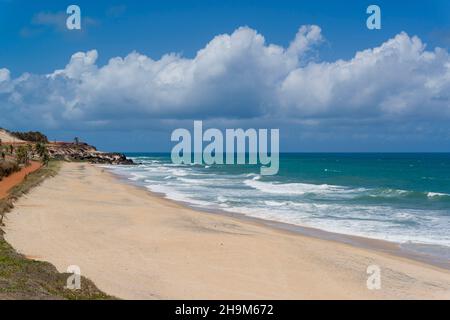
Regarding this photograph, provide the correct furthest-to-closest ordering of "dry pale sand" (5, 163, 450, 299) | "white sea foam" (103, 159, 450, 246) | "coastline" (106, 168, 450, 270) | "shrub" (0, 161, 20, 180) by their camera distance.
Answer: "shrub" (0, 161, 20, 180) < "white sea foam" (103, 159, 450, 246) < "coastline" (106, 168, 450, 270) < "dry pale sand" (5, 163, 450, 299)

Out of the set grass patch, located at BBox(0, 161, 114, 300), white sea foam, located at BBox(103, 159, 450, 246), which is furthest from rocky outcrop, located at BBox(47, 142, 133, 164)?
grass patch, located at BBox(0, 161, 114, 300)

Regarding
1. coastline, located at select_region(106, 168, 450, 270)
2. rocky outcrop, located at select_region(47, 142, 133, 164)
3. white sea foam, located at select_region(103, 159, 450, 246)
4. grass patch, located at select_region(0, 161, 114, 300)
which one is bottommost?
coastline, located at select_region(106, 168, 450, 270)

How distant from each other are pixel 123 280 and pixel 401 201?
2952cm

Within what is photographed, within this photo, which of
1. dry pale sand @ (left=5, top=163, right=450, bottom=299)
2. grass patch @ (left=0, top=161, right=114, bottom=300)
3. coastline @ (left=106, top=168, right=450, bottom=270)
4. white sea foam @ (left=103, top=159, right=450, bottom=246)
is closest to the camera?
grass patch @ (left=0, top=161, right=114, bottom=300)

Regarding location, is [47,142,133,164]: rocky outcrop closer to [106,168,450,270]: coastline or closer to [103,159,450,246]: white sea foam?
[103,159,450,246]: white sea foam

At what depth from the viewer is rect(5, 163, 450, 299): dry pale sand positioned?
470 inches

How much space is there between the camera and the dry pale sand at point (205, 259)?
39.1 ft

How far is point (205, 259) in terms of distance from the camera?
15.0 meters

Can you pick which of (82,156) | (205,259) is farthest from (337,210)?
(82,156)

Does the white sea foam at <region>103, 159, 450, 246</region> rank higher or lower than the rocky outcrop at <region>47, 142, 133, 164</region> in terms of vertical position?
lower

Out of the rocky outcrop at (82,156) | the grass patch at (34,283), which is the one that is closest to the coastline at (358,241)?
the grass patch at (34,283)

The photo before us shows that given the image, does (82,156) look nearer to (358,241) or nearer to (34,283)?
(358,241)
